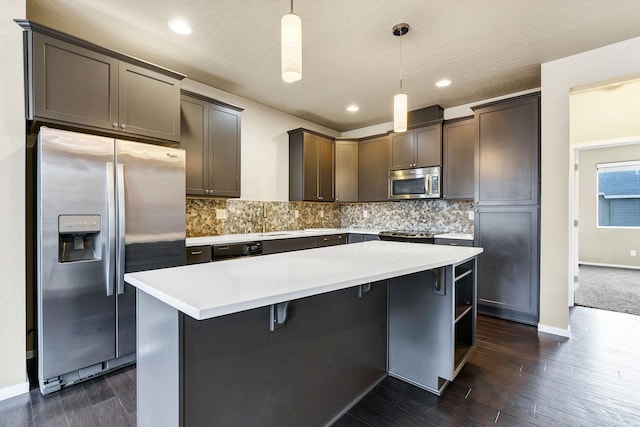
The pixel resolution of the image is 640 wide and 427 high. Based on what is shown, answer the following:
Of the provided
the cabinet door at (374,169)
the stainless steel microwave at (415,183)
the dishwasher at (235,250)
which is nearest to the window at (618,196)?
the stainless steel microwave at (415,183)

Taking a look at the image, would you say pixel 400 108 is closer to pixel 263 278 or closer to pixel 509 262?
pixel 263 278

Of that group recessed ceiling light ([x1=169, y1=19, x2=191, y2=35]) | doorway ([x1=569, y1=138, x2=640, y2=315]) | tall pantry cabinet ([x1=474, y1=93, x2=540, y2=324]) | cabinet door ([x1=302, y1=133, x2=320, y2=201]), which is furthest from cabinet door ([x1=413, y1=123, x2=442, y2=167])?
recessed ceiling light ([x1=169, y1=19, x2=191, y2=35])

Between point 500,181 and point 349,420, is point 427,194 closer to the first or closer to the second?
point 500,181

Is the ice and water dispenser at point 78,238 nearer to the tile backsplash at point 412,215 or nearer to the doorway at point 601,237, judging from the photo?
the tile backsplash at point 412,215

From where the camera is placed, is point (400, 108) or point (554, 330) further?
point (554, 330)

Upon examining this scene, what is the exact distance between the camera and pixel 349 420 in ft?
5.71

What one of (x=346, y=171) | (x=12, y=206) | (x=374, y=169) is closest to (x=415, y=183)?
(x=374, y=169)

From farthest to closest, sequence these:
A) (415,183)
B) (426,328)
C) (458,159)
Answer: (415,183) < (458,159) < (426,328)

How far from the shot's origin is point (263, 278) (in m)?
1.27

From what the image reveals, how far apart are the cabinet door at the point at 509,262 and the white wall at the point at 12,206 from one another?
4.23m

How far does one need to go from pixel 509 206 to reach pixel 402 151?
1.69 metres

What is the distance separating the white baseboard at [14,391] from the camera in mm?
1914

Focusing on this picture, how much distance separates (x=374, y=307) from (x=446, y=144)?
9.51 feet

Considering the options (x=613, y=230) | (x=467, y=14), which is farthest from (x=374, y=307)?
(x=613, y=230)
